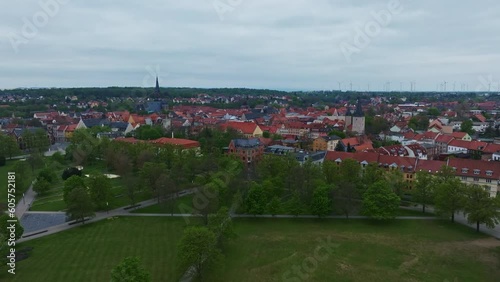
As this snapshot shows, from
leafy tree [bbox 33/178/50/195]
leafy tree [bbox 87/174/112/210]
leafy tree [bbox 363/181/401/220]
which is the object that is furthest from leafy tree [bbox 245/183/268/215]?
leafy tree [bbox 33/178/50/195]

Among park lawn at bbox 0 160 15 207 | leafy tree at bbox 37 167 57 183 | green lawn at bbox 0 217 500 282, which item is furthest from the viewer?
leafy tree at bbox 37 167 57 183

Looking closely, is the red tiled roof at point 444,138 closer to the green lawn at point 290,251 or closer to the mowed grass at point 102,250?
the green lawn at point 290,251

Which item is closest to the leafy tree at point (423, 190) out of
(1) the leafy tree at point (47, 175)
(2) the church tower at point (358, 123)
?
(1) the leafy tree at point (47, 175)

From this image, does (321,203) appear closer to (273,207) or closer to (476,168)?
(273,207)

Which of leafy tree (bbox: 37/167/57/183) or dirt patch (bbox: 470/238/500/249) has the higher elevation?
leafy tree (bbox: 37/167/57/183)

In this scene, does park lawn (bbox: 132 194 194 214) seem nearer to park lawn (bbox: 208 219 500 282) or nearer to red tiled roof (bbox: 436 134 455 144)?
park lawn (bbox: 208 219 500 282)

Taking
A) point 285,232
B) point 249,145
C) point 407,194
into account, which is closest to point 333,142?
point 249,145
